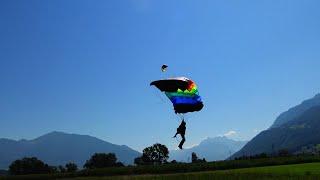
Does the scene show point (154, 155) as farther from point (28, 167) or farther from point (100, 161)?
point (28, 167)

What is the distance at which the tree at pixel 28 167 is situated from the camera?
17950cm

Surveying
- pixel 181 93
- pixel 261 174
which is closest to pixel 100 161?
pixel 261 174

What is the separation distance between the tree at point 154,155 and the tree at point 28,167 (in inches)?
1510

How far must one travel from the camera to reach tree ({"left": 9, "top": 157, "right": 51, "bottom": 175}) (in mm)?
179500

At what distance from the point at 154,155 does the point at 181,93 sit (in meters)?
171

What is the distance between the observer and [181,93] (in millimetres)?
28125

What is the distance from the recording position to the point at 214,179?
52.6 meters

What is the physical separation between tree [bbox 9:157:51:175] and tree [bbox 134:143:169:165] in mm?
38349

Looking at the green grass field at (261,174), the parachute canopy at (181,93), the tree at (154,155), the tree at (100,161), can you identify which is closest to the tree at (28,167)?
the tree at (100,161)

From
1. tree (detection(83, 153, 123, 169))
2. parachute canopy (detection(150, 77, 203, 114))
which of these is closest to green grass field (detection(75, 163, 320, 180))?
parachute canopy (detection(150, 77, 203, 114))

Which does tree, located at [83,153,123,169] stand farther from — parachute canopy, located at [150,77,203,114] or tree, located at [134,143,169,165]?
parachute canopy, located at [150,77,203,114]

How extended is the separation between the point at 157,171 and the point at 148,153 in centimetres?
10787

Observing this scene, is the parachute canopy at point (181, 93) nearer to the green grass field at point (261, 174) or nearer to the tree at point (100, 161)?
the green grass field at point (261, 174)

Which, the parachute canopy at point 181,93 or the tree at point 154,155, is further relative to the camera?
the tree at point 154,155
